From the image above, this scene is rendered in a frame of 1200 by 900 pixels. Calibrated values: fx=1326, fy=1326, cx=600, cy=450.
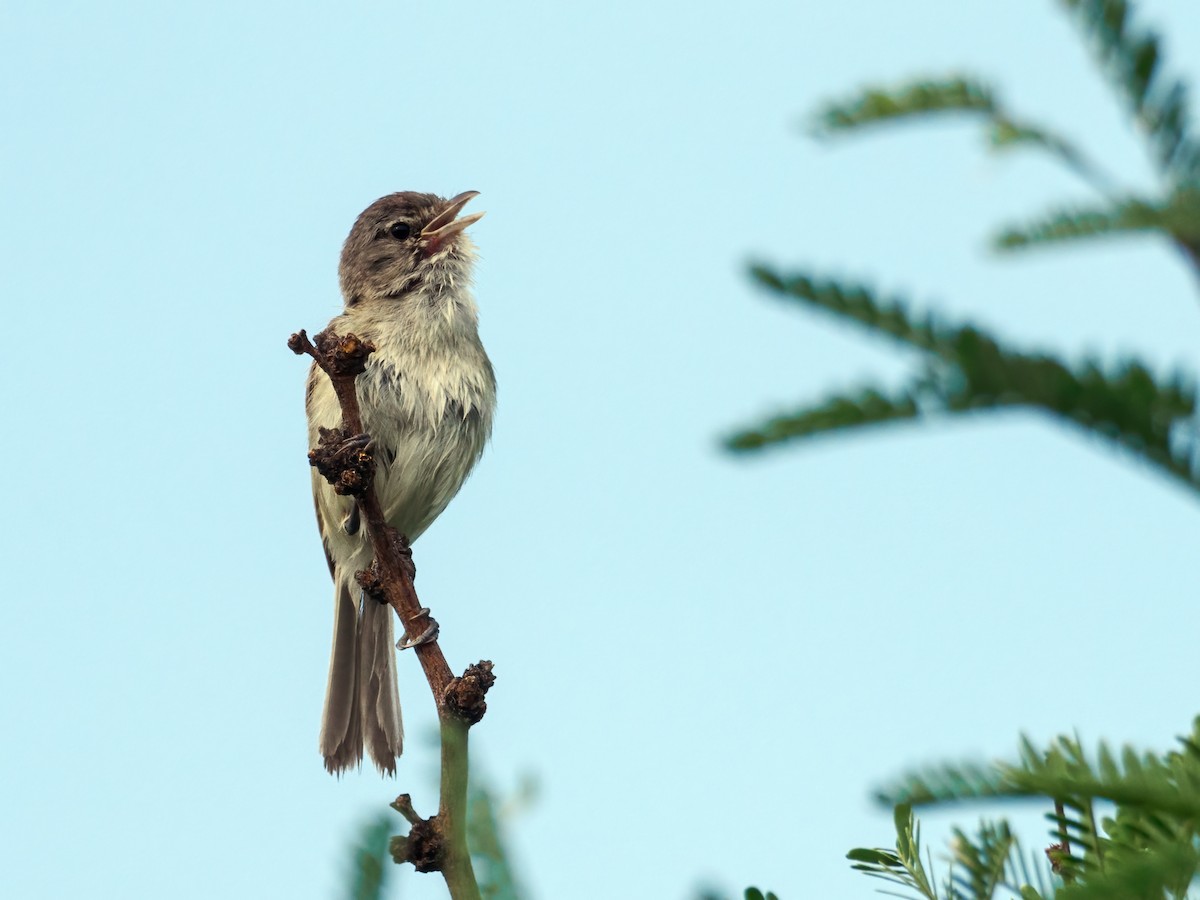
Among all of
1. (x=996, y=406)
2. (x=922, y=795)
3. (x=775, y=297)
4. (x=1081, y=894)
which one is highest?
(x=775, y=297)

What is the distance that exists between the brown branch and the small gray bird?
926mm

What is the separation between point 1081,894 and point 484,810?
79 cm

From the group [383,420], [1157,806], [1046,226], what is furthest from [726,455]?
[383,420]

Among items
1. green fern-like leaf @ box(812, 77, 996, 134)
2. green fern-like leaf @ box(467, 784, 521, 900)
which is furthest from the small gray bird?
green fern-like leaf @ box(812, 77, 996, 134)

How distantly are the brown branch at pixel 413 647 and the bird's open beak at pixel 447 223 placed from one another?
224 centimetres

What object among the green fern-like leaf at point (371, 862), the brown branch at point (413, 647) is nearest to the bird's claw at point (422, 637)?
the brown branch at point (413, 647)

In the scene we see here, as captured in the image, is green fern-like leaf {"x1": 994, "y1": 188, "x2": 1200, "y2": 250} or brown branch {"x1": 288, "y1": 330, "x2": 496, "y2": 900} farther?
brown branch {"x1": 288, "y1": 330, "x2": 496, "y2": 900}

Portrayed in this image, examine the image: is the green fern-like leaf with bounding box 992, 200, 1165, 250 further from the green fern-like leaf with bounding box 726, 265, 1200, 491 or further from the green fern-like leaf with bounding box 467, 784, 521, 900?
the green fern-like leaf with bounding box 467, 784, 521, 900

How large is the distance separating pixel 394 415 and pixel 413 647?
134 inches

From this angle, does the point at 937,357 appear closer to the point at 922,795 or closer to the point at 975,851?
the point at 922,795

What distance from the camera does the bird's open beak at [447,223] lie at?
24.6 ft

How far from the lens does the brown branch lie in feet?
6.63

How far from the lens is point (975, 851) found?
1.30 m

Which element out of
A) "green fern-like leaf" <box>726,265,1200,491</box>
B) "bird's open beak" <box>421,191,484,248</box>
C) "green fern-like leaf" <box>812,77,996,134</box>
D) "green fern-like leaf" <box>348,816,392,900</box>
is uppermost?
"bird's open beak" <box>421,191,484,248</box>
